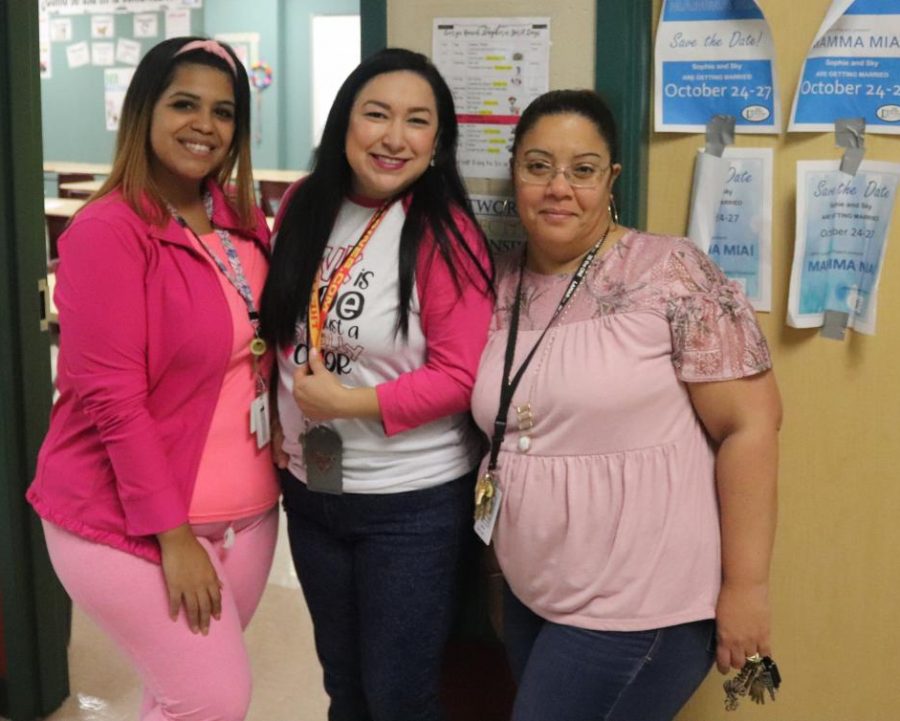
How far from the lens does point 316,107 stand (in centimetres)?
781

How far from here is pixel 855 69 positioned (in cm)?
154

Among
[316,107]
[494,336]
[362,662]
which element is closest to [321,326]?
[494,336]

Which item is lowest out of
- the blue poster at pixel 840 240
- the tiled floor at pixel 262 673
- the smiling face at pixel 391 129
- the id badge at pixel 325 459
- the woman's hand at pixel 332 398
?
the tiled floor at pixel 262 673

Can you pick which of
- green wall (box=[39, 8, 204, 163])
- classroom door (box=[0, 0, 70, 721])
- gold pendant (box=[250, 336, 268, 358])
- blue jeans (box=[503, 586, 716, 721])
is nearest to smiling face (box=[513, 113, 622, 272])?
gold pendant (box=[250, 336, 268, 358])

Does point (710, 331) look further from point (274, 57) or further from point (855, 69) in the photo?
point (274, 57)

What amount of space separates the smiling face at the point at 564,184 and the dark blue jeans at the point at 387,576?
457mm

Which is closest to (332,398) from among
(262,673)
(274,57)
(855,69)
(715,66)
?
(715,66)

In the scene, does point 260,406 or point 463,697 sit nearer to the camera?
point 260,406

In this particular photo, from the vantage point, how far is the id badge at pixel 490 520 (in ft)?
4.91

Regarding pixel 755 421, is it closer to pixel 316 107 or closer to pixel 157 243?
pixel 157 243

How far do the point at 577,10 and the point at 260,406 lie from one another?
88cm

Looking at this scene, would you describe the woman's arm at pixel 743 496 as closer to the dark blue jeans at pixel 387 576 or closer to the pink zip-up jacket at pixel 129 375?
the dark blue jeans at pixel 387 576

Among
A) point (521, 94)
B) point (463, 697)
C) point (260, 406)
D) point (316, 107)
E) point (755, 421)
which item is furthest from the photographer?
point (316, 107)

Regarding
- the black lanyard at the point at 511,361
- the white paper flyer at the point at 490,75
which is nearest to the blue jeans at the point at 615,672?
the black lanyard at the point at 511,361
